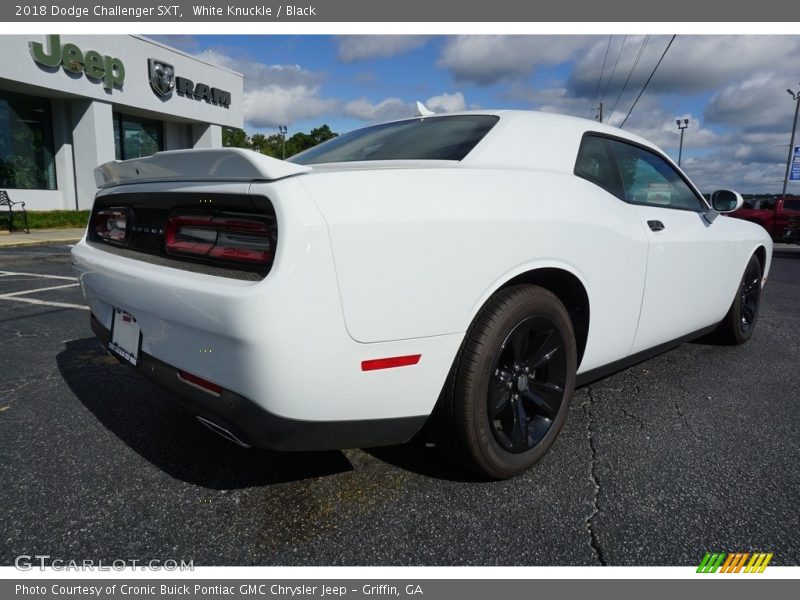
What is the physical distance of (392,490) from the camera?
79.2 inches

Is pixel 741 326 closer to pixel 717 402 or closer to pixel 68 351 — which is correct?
pixel 717 402

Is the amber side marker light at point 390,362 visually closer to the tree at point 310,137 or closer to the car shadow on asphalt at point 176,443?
the car shadow on asphalt at point 176,443

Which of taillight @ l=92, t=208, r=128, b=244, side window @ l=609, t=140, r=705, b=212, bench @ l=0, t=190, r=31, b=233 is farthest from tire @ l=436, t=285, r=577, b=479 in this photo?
bench @ l=0, t=190, r=31, b=233

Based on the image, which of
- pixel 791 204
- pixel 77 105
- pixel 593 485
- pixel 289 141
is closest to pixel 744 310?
pixel 593 485

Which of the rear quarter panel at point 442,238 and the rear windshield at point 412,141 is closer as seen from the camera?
the rear quarter panel at point 442,238

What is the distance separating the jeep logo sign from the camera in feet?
46.6

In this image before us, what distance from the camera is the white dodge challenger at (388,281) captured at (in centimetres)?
153

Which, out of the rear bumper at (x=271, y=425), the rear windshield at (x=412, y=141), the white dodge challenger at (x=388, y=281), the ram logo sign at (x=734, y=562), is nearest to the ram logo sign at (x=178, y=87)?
the rear windshield at (x=412, y=141)

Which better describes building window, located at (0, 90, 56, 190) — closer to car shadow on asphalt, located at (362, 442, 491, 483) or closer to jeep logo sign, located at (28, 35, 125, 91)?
jeep logo sign, located at (28, 35, 125, 91)

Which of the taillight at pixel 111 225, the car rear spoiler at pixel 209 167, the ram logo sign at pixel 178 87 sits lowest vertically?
the taillight at pixel 111 225

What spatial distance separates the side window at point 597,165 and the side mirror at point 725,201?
1.47 metres

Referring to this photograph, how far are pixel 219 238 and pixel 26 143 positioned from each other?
1740 cm

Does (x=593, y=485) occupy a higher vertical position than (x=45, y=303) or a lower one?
higher

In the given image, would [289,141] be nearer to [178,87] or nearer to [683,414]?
[178,87]
